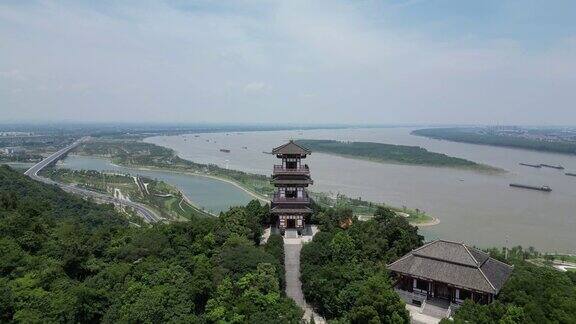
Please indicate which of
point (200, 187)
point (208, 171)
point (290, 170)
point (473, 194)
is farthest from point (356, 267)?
point (208, 171)

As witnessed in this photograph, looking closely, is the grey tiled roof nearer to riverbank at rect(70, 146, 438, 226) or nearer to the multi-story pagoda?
the multi-story pagoda

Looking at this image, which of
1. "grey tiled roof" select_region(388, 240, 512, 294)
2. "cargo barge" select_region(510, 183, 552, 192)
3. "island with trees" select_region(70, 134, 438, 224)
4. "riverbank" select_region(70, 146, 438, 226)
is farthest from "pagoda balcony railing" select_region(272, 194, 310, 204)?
"cargo barge" select_region(510, 183, 552, 192)

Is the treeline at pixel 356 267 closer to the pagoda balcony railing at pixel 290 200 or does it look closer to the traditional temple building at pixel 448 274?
the traditional temple building at pixel 448 274

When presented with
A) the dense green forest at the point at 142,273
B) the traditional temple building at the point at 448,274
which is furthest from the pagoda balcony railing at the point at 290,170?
the traditional temple building at the point at 448,274

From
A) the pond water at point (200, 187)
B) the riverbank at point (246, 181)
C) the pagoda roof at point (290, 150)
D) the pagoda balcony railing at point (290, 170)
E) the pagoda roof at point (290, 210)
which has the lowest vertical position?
the pond water at point (200, 187)

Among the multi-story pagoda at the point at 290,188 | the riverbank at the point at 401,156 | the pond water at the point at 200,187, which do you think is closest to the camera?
the multi-story pagoda at the point at 290,188

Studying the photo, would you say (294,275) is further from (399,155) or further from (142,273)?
(399,155)
